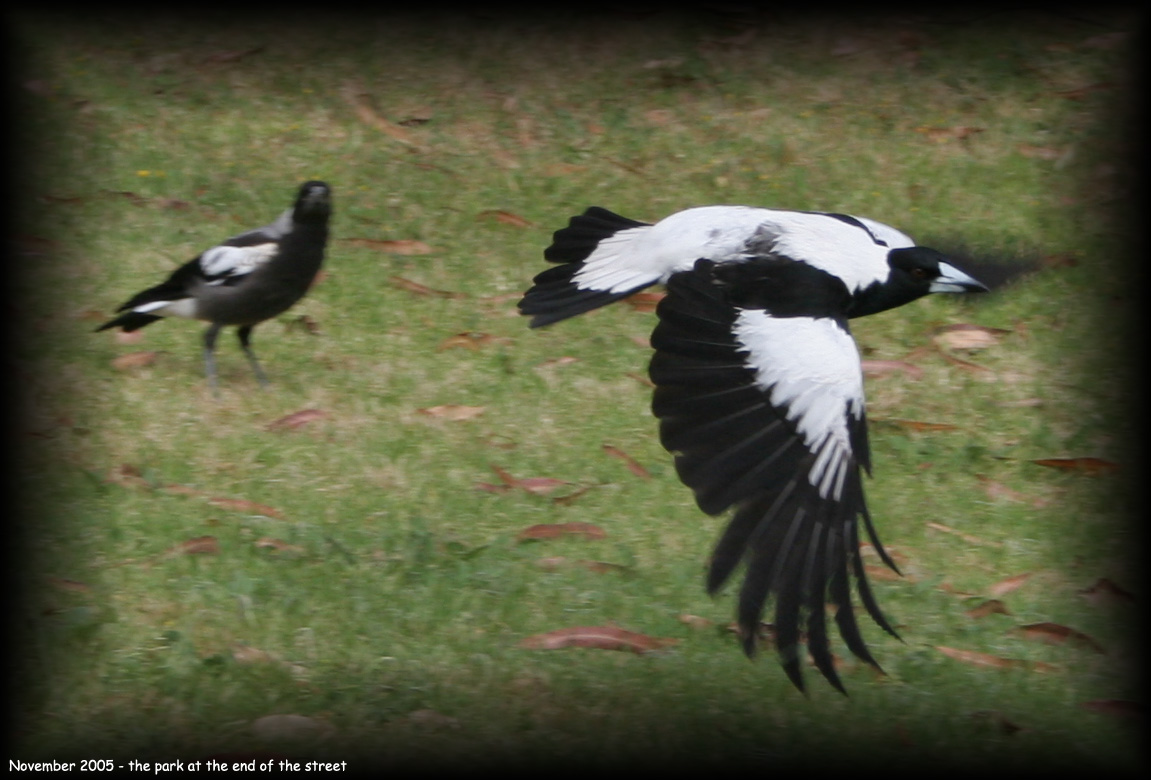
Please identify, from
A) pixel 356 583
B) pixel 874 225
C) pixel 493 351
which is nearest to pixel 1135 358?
pixel 874 225

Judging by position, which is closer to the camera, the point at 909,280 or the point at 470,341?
the point at 909,280

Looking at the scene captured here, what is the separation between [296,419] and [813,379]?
1749 millimetres

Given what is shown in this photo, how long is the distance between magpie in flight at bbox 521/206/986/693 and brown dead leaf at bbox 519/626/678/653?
43 cm

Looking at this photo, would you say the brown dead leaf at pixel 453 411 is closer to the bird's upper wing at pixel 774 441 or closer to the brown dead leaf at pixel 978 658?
the bird's upper wing at pixel 774 441

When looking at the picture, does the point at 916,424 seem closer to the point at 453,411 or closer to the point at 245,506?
the point at 453,411

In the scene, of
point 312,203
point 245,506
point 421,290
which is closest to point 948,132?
point 421,290

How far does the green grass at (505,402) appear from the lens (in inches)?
122

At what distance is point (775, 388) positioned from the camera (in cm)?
304

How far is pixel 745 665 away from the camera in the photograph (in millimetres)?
3246

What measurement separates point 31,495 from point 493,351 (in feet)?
5.05

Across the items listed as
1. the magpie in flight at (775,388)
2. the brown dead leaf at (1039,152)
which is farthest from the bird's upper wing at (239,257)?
the brown dead leaf at (1039,152)

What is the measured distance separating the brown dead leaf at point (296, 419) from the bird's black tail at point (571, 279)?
774 mm

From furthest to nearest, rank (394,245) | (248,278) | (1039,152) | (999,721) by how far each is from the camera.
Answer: (1039,152) < (394,245) < (248,278) < (999,721)

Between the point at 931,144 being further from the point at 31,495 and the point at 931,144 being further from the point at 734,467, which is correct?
the point at 31,495
